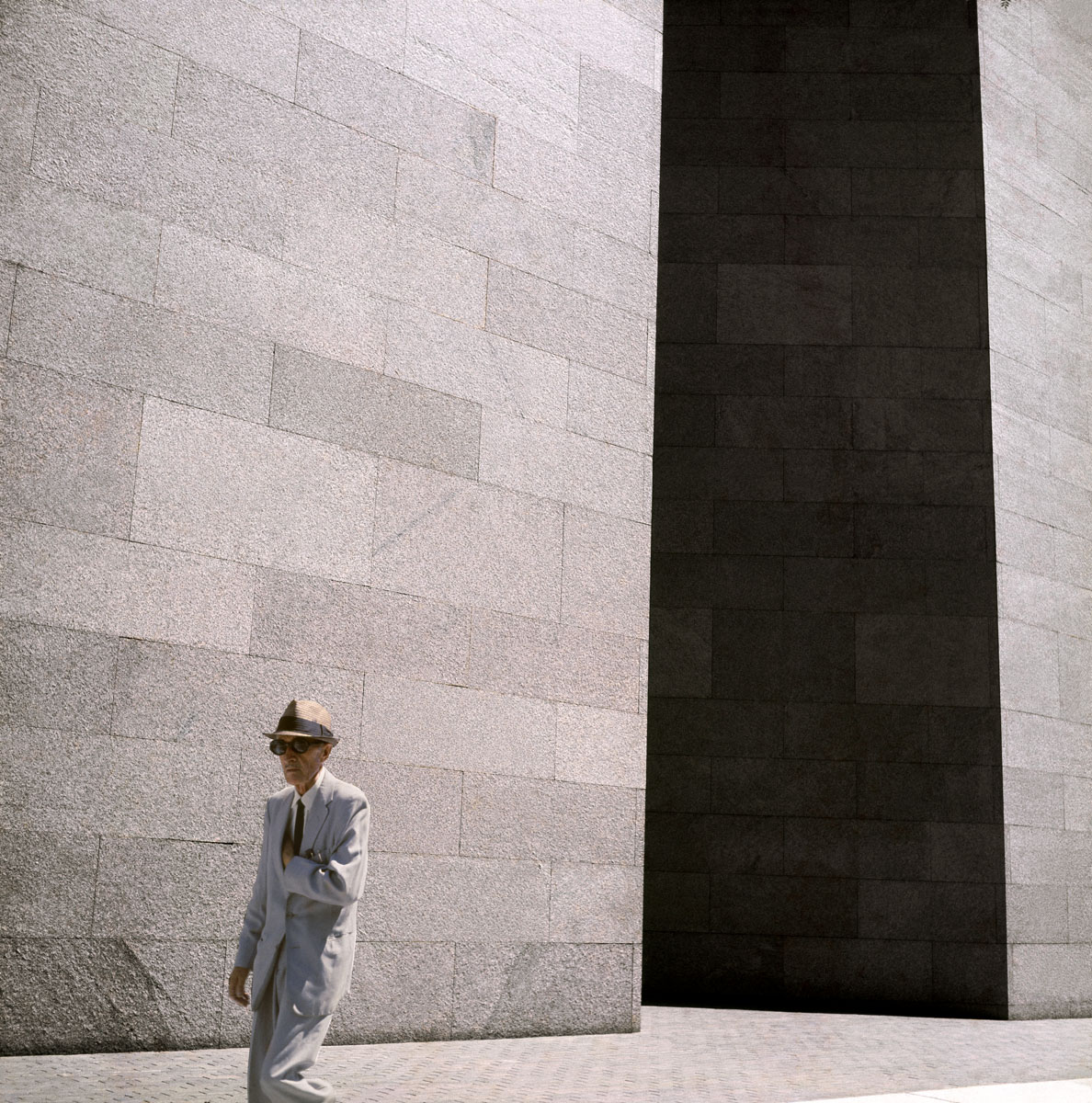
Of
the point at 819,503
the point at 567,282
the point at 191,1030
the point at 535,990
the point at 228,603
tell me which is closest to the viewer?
the point at 191,1030

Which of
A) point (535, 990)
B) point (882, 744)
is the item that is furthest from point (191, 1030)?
point (882, 744)

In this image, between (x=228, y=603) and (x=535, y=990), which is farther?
(x=535, y=990)

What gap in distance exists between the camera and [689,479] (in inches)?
622

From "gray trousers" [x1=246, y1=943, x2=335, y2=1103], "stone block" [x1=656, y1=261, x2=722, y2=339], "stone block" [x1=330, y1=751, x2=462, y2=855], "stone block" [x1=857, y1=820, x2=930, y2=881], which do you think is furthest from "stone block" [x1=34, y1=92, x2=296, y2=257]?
"stone block" [x1=857, y1=820, x2=930, y2=881]

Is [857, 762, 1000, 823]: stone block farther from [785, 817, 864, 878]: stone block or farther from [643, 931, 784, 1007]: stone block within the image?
[643, 931, 784, 1007]: stone block

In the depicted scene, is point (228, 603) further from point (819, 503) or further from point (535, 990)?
point (819, 503)

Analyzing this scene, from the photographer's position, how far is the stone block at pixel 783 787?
14.9 m

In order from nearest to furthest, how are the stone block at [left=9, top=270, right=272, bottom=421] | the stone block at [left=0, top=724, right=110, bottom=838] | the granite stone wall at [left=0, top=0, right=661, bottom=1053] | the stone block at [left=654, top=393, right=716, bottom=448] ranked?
the stone block at [left=0, top=724, right=110, bottom=838], the granite stone wall at [left=0, top=0, right=661, bottom=1053], the stone block at [left=9, top=270, right=272, bottom=421], the stone block at [left=654, top=393, right=716, bottom=448]

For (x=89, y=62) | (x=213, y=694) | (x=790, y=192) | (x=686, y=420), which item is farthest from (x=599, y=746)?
(x=790, y=192)

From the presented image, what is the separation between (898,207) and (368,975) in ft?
37.7

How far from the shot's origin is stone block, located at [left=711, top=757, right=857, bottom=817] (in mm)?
14883

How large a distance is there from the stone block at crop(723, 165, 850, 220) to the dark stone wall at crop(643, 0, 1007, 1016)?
3 centimetres

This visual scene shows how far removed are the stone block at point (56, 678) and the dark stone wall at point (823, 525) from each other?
24.7 ft

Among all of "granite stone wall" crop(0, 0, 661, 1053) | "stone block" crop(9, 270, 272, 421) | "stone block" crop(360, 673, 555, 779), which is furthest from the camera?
"stone block" crop(360, 673, 555, 779)
